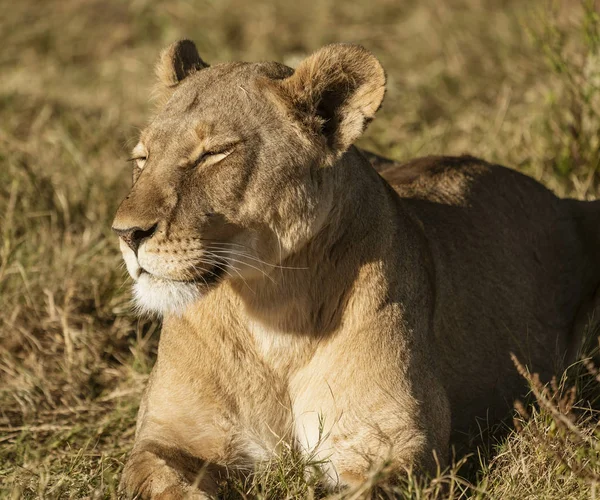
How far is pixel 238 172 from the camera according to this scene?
3.31 meters

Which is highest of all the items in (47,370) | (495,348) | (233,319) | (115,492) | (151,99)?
(151,99)

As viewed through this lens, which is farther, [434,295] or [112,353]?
[112,353]

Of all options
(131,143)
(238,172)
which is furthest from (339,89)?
(131,143)

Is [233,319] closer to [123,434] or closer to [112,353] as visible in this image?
[123,434]

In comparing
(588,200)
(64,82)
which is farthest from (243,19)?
(588,200)

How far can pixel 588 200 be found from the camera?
534 cm

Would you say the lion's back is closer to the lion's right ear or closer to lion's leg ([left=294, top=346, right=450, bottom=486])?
lion's leg ([left=294, top=346, right=450, bottom=486])

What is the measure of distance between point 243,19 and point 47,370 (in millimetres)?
5820

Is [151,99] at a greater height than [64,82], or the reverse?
[151,99]

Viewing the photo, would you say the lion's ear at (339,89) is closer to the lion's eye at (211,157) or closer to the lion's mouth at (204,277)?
the lion's eye at (211,157)

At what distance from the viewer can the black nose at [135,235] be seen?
317 cm

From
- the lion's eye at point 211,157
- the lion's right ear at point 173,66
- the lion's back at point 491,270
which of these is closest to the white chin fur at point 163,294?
the lion's eye at point 211,157

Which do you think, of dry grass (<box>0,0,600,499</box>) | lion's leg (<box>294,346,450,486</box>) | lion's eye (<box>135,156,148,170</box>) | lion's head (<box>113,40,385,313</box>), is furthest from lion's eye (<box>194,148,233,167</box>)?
dry grass (<box>0,0,600,499</box>)

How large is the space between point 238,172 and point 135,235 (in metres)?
0.39
